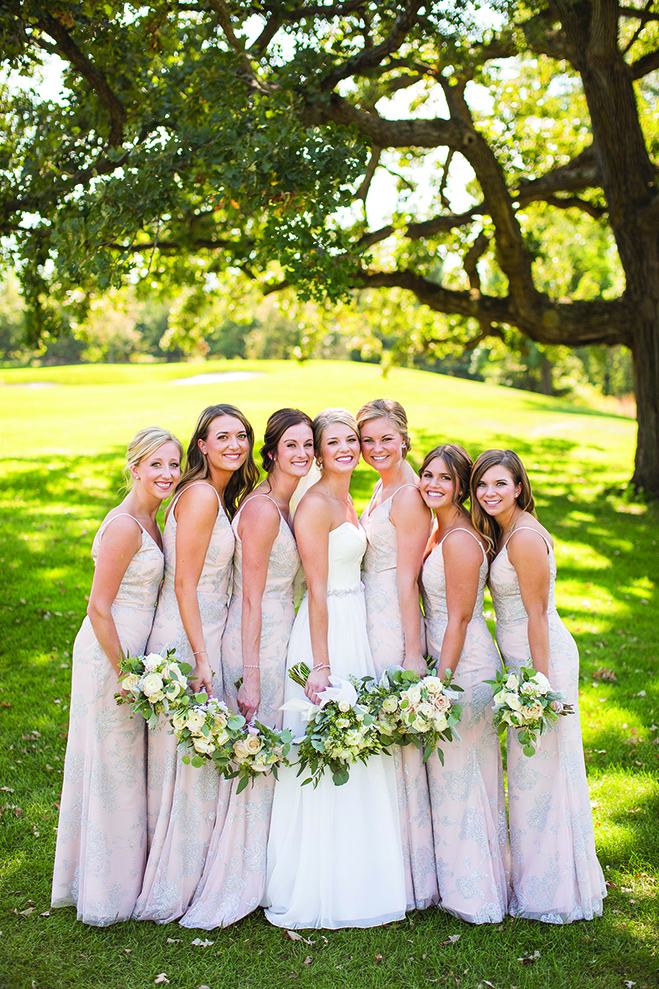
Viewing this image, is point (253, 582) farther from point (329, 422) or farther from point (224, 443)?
point (329, 422)

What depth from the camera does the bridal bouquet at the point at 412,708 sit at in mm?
4152

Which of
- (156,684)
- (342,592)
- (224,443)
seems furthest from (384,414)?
(156,684)

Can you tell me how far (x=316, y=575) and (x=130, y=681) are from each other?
1230 millimetres

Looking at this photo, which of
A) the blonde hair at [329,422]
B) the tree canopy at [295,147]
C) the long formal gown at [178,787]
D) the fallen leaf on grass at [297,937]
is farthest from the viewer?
the tree canopy at [295,147]

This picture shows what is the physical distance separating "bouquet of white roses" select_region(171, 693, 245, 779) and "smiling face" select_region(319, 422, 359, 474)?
1.60m

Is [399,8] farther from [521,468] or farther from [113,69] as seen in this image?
[521,468]

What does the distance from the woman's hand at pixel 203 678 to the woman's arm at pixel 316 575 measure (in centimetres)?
59

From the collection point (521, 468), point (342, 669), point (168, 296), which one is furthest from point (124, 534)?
point (168, 296)

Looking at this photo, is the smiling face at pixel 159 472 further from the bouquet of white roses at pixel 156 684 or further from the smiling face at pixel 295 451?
the bouquet of white roses at pixel 156 684

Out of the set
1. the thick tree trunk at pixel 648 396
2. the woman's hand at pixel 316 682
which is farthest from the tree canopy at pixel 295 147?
the woman's hand at pixel 316 682

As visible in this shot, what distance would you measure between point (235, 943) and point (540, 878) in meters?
1.85

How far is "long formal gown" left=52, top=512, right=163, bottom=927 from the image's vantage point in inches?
173

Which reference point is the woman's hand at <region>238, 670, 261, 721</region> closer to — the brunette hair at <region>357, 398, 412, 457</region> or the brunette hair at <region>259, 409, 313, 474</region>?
the brunette hair at <region>259, 409, 313, 474</region>

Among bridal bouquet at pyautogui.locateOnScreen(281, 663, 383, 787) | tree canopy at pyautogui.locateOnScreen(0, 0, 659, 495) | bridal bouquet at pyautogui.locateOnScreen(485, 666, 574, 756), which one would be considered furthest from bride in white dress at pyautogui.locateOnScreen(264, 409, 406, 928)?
tree canopy at pyautogui.locateOnScreen(0, 0, 659, 495)
